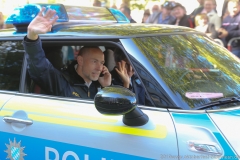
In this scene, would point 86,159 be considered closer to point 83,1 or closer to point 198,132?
point 198,132

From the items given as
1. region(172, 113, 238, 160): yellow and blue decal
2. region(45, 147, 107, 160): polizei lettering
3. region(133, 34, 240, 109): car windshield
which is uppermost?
region(133, 34, 240, 109): car windshield

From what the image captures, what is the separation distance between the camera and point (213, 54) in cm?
291

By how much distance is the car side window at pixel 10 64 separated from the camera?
10.0 ft

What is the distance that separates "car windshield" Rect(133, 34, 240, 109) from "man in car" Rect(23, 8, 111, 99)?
0.69 metres

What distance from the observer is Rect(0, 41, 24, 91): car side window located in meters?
3.06

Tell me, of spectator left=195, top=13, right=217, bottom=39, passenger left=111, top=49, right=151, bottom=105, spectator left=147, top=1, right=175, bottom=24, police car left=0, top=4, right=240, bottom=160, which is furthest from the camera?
spectator left=147, top=1, right=175, bottom=24

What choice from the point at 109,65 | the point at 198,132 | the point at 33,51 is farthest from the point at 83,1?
the point at 198,132

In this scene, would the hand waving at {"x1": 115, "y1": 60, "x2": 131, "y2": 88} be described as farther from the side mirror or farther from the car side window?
the side mirror

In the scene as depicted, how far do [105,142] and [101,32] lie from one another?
80 centimetres

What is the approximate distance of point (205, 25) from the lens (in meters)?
7.17

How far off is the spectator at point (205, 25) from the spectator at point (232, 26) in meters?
0.16

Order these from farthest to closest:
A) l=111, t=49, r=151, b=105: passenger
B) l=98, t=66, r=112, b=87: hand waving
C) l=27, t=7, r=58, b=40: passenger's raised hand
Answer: l=98, t=66, r=112, b=87: hand waving
l=111, t=49, r=151, b=105: passenger
l=27, t=7, r=58, b=40: passenger's raised hand

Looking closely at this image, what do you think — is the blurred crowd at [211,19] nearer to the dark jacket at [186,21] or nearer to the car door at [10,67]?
the dark jacket at [186,21]

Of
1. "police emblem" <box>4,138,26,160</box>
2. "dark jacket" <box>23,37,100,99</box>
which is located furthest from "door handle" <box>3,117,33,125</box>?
"dark jacket" <box>23,37,100,99</box>
